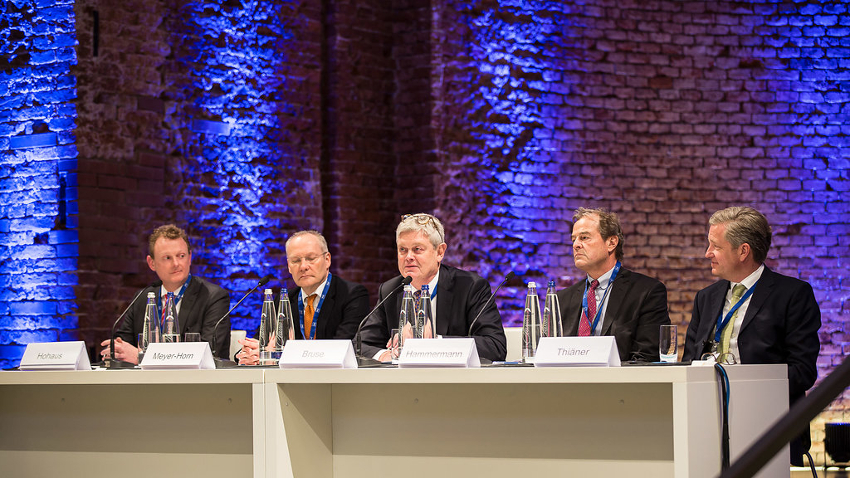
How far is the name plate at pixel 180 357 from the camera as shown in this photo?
275cm

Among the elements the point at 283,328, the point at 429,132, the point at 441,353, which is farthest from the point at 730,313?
the point at 429,132

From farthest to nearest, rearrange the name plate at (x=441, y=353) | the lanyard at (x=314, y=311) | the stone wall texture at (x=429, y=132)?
the stone wall texture at (x=429, y=132) < the lanyard at (x=314, y=311) < the name plate at (x=441, y=353)

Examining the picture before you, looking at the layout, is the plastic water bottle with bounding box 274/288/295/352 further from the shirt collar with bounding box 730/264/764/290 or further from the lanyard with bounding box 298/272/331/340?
the shirt collar with bounding box 730/264/764/290

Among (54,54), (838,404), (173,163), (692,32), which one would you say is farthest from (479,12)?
(838,404)

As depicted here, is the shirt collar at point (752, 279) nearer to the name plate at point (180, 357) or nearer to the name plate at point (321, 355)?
the name plate at point (321, 355)

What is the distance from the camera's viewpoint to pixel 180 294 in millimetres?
4051

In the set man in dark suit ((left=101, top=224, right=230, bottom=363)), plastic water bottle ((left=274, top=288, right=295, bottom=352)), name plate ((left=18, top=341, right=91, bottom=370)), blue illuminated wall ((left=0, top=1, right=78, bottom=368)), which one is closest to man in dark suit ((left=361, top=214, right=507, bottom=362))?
plastic water bottle ((left=274, top=288, right=295, bottom=352))

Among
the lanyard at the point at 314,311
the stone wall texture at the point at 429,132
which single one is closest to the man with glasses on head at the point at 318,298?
the lanyard at the point at 314,311

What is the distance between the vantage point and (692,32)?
5.89m

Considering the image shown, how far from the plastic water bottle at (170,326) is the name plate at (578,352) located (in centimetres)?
128

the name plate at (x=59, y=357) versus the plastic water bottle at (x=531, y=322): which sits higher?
the plastic water bottle at (x=531, y=322)

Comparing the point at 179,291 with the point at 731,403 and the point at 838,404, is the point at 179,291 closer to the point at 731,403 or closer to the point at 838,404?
the point at 731,403

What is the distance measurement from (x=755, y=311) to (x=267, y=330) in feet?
5.54

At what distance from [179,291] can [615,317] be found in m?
1.80
